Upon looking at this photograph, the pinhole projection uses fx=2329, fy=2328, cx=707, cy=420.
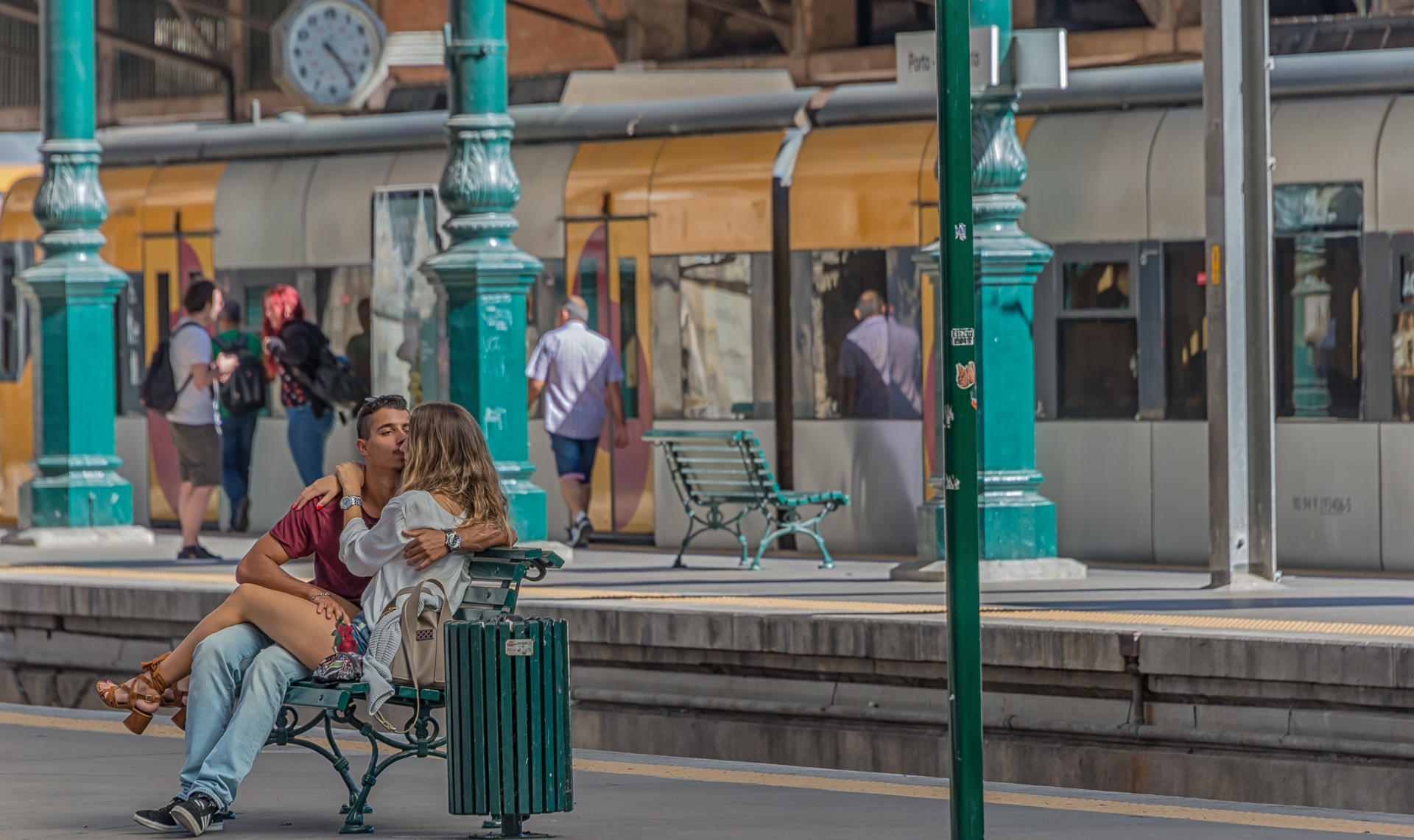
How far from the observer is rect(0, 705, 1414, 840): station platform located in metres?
6.56

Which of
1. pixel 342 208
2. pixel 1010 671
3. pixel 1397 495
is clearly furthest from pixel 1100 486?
pixel 342 208

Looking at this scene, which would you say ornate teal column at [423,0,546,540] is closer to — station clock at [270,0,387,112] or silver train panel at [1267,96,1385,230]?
silver train panel at [1267,96,1385,230]

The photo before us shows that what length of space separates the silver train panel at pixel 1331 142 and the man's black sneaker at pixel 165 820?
7.20 m

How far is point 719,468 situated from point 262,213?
14.6 feet

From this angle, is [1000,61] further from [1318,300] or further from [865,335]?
[865,335]

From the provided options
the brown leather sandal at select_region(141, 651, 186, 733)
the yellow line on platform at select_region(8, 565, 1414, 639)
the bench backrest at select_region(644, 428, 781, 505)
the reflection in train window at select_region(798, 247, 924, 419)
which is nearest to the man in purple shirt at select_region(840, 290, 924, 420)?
the reflection in train window at select_region(798, 247, 924, 419)

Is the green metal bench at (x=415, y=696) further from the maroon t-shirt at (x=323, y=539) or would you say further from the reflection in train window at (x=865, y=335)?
the reflection in train window at (x=865, y=335)

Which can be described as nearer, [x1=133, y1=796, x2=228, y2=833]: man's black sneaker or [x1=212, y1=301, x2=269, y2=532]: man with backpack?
[x1=133, y1=796, x2=228, y2=833]: man's black sneaker

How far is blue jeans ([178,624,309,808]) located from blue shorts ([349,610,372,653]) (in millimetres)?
170

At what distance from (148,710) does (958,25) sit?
3.20 m

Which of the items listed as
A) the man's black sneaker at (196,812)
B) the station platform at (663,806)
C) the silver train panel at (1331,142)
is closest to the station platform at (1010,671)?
the station platform at (663,806)

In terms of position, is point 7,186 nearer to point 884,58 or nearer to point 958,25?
point 884,58

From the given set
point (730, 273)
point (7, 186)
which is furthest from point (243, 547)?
point (7, 186)

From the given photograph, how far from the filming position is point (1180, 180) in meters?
12.5
